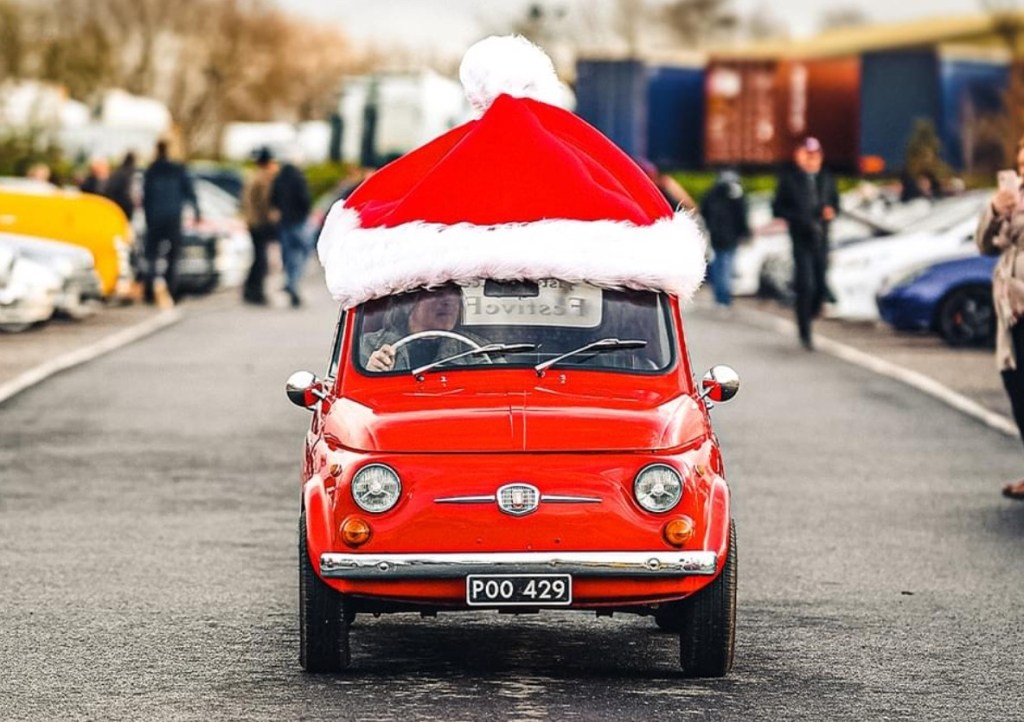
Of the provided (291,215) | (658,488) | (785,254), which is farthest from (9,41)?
(658,488)

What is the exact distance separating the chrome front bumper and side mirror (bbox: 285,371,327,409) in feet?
3.45

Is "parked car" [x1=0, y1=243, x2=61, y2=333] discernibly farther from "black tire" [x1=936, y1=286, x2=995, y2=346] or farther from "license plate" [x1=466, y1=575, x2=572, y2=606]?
"license plate" [x1=466, y1=575, x2=572, y2=606]

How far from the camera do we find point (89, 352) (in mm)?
23312

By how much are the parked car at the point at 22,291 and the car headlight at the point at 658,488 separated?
59.0 ft

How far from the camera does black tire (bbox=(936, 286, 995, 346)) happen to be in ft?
82.1

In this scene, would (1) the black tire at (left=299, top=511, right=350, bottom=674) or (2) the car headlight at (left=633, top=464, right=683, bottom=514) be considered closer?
(2) the car headlight at (left=633, top=464, right=683, bottom=514)

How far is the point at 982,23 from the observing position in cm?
8781

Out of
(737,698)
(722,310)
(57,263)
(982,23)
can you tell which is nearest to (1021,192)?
(737,698)

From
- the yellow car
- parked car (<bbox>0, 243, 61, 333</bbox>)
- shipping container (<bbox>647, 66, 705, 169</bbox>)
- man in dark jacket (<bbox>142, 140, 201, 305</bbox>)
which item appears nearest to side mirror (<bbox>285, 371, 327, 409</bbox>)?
parked car (<bbox>0, 243, 61, 333</bbox>)

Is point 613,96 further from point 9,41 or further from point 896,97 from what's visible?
point 9,41

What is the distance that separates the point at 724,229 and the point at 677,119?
16.6 metres

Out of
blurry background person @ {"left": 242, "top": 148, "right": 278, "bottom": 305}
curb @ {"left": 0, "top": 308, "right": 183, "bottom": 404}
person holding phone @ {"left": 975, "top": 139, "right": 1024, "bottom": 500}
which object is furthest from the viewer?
blurry background person @ {"left": 242, "top": 148, "right": 278, "bottom": 305}

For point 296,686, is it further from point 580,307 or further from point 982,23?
point 982,23

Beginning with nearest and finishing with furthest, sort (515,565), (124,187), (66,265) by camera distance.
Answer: (515,565) < (66,265) < (124,187)
